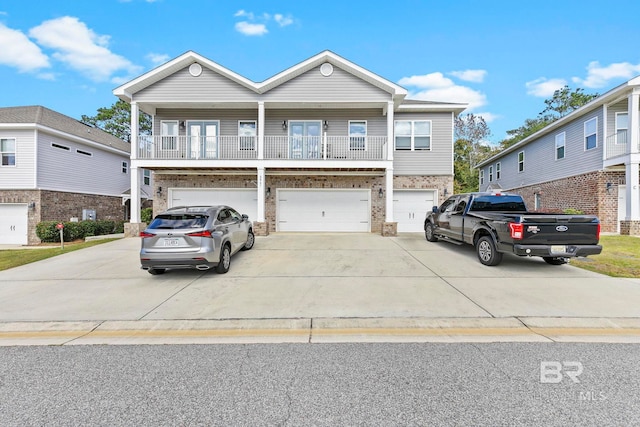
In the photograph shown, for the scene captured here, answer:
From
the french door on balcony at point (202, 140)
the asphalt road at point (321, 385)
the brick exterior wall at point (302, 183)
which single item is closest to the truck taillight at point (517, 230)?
the asphalt road at point (321, 385)

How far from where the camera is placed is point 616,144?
1380cm

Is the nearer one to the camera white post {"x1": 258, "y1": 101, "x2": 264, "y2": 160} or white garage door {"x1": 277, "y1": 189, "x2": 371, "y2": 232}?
white post {"x1": 258, "y1": 101, "x2": 264, "y2": 160}

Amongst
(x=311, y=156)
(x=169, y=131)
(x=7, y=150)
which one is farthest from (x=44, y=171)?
(x=311, y=156)

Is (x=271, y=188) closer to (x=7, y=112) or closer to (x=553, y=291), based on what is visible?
(x=553, y=291)

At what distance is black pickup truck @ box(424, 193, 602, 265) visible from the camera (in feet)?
20.7

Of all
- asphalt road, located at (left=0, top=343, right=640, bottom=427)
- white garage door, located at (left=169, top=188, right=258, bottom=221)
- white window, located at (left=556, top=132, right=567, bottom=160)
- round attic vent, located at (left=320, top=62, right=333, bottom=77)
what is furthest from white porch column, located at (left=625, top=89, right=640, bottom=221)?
white garage door, located at (left=169, top=188, right=258, bottom=221)

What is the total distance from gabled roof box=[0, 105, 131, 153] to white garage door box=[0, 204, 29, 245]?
168 inches

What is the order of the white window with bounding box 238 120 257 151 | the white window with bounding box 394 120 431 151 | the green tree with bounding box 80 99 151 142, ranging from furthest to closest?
the green tree with bounding box 80 99 151 142 < the white window with bounding box 394 120 431 151 < the white window with bounding box 238 120 257 151

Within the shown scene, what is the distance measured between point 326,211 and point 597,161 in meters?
13.4

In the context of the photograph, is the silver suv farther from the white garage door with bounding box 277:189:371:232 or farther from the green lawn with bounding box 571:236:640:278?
the green lawn with bounding box 571:236:640:278

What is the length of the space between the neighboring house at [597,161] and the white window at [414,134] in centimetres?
793

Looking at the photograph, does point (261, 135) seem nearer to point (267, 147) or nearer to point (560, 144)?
point (267, 147)

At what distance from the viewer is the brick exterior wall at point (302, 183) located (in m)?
14.9

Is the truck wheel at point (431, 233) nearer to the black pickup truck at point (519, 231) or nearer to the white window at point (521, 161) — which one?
the black pickup truck at point (519, 231)
